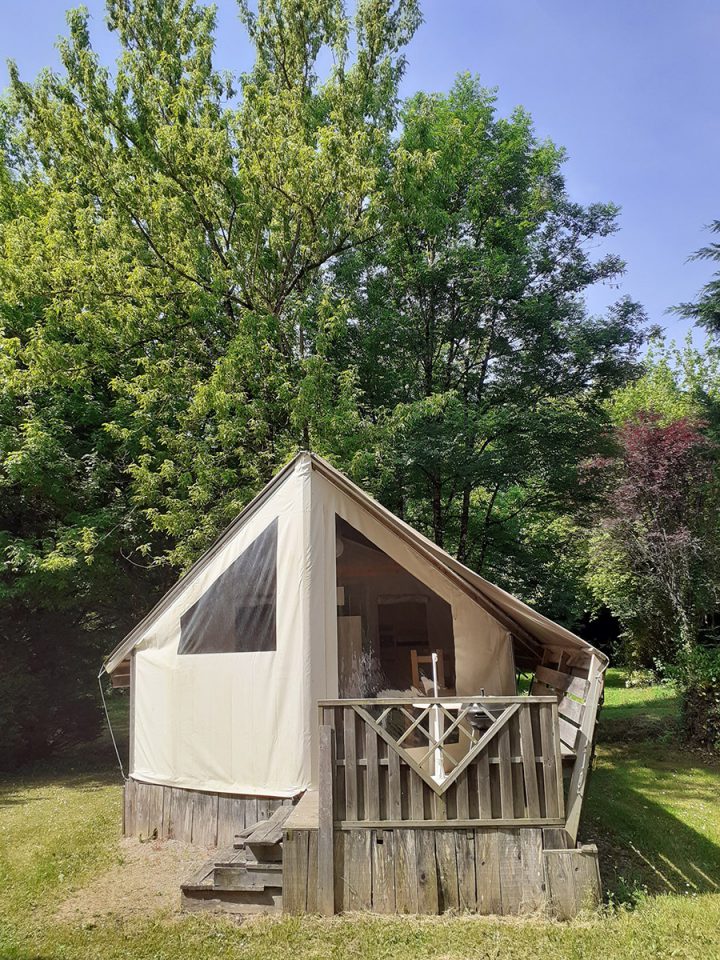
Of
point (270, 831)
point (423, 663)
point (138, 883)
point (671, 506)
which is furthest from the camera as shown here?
point (671, 506)

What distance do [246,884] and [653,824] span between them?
4.55 metres

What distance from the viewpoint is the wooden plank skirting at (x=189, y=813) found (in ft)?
18.5

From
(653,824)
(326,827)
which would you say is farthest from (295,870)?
(653,824)

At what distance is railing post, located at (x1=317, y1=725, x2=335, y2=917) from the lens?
13.5 feet

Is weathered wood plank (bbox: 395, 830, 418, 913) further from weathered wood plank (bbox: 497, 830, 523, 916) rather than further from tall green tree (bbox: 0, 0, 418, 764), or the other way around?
tall green tree (bbox: 0, 0, 418, 764)

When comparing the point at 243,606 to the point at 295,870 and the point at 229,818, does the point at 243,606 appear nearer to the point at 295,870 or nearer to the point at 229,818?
the point at 229,818

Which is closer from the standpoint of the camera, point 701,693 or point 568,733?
point 568,733

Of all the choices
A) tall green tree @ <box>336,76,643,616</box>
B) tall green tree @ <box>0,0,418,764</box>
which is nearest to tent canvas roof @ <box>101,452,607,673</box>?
tall green tree @ <box>0,0,418,764</box>

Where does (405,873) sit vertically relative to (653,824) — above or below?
above

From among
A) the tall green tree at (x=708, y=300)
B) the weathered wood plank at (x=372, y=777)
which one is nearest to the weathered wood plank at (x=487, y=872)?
the weathered wood plank at (x=372, y=777)

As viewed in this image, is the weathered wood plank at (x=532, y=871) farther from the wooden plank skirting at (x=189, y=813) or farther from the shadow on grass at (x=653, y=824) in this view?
the wooden plank skirting at (x=189, y=813)

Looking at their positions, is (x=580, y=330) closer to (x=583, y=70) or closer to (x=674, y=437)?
(x=674, y=437)

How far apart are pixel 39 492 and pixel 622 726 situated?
38.1ft

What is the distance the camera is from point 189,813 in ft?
19.9
